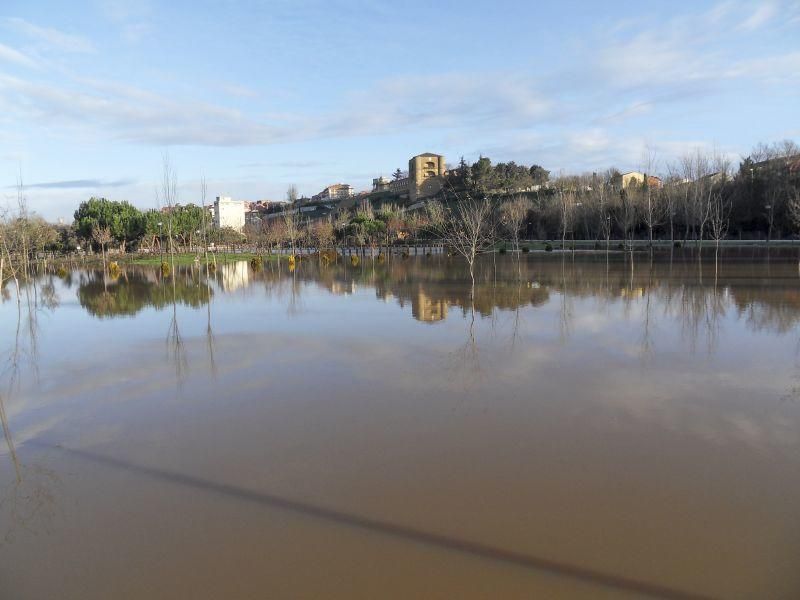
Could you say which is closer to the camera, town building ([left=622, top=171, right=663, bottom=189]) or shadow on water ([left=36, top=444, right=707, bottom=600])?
shadow on water ([left=36, top=444, right=707, bottom=600])

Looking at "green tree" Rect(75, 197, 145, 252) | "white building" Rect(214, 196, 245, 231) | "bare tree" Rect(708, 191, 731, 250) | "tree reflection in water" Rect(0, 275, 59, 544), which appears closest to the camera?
"tree reflection in water" Rect(0, 275, 59, 544)

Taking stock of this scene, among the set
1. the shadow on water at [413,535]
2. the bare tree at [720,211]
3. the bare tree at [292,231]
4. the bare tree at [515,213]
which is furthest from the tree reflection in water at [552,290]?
the bare tree at [515,213]

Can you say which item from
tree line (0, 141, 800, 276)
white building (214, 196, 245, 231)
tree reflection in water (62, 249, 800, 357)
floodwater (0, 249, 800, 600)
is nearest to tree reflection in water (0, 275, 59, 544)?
floodwater (0, 249, 800, 600)

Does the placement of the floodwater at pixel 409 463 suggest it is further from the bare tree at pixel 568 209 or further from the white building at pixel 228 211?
the white building at pixel 228 211

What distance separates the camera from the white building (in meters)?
117

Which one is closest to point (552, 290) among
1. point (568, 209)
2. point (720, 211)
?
point (720, 211)

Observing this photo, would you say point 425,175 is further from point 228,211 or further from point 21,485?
point 21,485

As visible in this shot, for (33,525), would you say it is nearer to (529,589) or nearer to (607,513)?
(529,589)

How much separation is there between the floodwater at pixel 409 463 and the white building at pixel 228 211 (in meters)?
110

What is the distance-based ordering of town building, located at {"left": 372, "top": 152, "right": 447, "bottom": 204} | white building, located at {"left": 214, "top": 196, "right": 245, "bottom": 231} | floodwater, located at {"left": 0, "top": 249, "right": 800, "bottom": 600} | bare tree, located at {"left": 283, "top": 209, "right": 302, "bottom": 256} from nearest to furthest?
1. floodwater, located at {"left": 0, "top": 249, "right": 800, "bottom": 600}
2. bare tree, located at {"left": 283, "top": 209, "right": 302, "bottom": 256}
3. town building, located at {"left": 372, "top": 152, "right": 447, "bottom": 204}
4. white building, located at {"left": 214, "top": 196, "right": 245, "bottom": 231}

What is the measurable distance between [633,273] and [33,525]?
72.5 feet

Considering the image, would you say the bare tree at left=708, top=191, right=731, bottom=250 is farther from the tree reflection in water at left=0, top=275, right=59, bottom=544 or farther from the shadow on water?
the shadow on water

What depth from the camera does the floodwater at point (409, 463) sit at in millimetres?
3699

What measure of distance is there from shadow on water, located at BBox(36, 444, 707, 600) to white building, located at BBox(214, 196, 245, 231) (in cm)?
11529
